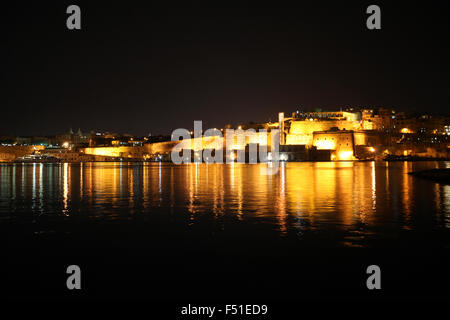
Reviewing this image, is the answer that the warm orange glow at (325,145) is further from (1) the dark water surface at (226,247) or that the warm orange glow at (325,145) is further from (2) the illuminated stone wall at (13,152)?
(2) the illuminated stone wall at (13,152)

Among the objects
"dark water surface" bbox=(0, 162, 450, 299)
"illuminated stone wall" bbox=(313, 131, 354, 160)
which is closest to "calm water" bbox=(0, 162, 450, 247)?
"dark water surface" bbox=(0, 162, 450, 299)

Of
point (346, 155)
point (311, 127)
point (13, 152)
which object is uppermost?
point (311, 127)

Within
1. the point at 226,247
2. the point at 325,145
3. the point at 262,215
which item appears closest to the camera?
the point at 226,247

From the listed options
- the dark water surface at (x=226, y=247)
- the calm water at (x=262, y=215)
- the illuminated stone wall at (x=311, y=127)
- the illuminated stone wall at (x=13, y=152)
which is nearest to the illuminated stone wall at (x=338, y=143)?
the illuminated stone wall at (x=311, y=127)

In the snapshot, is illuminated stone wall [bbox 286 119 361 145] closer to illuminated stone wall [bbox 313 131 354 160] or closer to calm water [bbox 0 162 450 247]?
illuminated stone wall [bbox 313 131 354 160]

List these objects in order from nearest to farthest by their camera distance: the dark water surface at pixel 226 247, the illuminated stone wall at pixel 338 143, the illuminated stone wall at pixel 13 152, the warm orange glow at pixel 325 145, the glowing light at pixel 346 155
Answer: the dark water surface at pixel 226 247, the illuminated stone wall at pixel 338 143, the glowing light at pixel 346 155, the warm orange glow at pixel 325 145, the illuminated stone wall at pixel 13 152

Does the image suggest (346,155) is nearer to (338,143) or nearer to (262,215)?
(338,143)

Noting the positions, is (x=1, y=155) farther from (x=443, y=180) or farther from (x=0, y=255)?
(x=0, y=255)

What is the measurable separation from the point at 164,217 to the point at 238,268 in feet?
13.9

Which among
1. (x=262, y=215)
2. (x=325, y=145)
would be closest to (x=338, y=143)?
(x=325, y=145)

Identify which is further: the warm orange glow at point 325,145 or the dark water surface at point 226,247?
the warm orange glow at point 325,145

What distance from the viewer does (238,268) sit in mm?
5035

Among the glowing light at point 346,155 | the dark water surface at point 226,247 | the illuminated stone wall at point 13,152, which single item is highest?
the illuminated stone wall at point 13,152

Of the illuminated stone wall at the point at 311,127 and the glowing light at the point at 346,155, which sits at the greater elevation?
the illuminated stone wall at the point at 311,127
